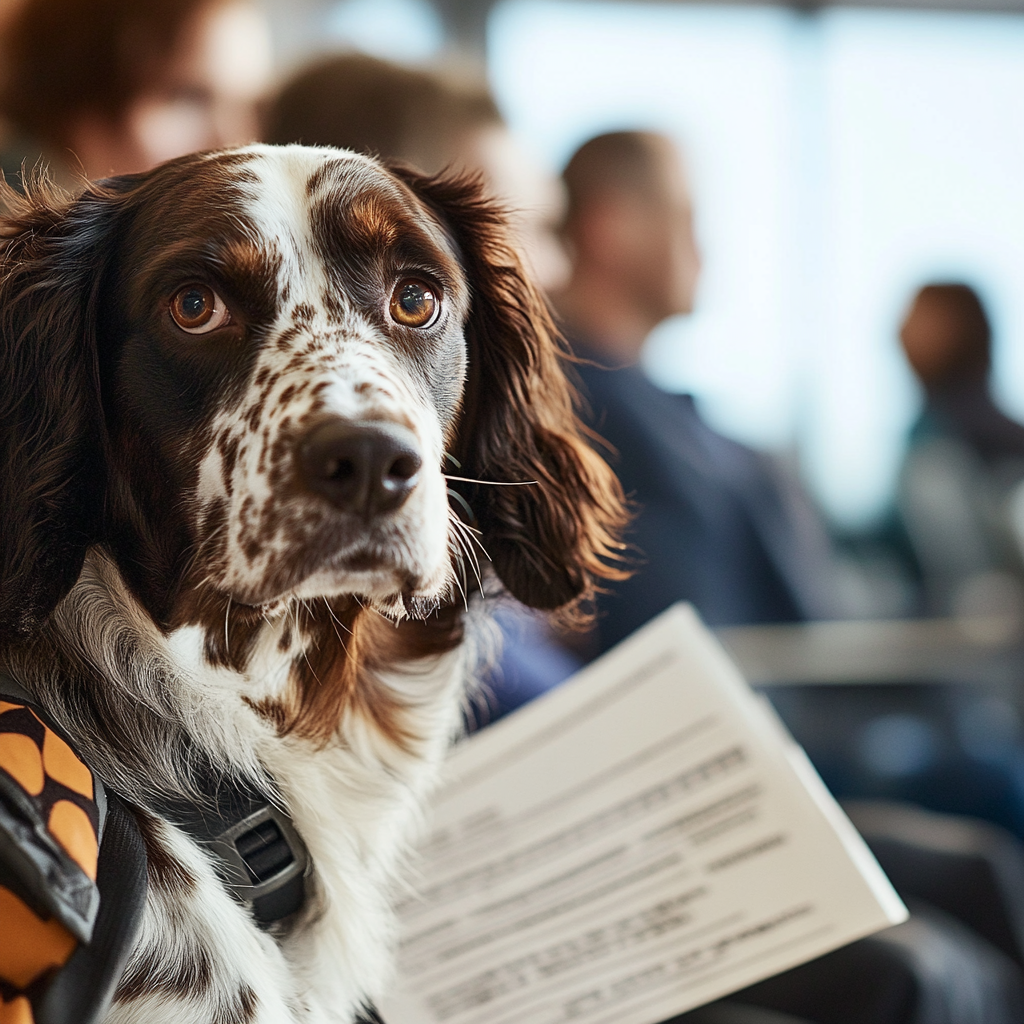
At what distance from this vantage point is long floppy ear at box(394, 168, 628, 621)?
2.94ft

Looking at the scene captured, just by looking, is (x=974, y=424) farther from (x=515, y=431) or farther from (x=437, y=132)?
(x=515, y=431)

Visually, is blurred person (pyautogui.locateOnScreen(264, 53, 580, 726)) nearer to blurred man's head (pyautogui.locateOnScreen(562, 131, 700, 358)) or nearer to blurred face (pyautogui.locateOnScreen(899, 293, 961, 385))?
blurred man's head (pyautogui.locateOnScreen(562, 131, 700, 358))

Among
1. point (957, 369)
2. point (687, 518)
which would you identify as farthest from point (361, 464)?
point (957, 369)

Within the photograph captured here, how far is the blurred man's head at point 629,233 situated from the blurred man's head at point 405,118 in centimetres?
35

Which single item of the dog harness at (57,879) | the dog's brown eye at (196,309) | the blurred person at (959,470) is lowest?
the blurred person at (959,470)

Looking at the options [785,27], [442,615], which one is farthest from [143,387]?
[785,27]

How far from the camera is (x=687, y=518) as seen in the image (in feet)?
5.58

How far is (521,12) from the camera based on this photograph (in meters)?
4.61

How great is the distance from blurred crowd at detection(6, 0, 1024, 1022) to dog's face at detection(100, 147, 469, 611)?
0.11 meters

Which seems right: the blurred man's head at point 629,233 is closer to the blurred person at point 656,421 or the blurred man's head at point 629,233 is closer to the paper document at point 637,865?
the blurred person at point 656,421

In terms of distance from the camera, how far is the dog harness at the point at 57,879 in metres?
0.55

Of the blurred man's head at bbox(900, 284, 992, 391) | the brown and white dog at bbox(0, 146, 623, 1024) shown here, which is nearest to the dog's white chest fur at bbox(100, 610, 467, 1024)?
the brown and white dog at bbox(0, 146, 623, 1024)

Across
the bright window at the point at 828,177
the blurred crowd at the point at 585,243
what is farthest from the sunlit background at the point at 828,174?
the blurred crowd at the point at 585,243

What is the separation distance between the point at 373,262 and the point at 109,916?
470 millimetres
